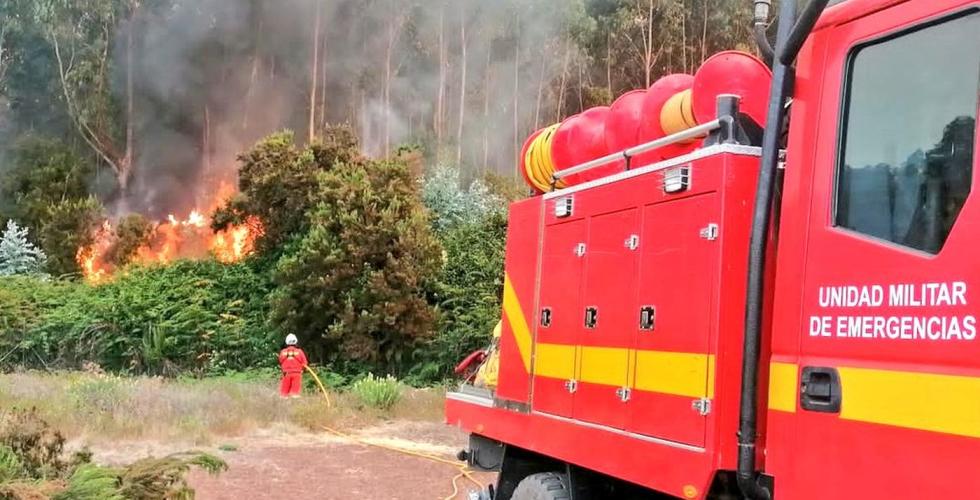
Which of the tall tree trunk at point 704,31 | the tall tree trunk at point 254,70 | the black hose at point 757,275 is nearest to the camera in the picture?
the black hose at point 757,275

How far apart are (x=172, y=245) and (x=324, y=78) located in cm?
942

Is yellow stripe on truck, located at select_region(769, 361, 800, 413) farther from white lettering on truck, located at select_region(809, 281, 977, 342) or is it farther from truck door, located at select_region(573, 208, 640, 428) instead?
truck door, located at select_region(573, 208, 640, 428)

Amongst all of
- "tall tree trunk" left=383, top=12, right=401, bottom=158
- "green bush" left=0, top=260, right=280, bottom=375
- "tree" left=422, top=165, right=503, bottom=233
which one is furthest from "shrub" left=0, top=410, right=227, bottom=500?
"tall tree trunk" left=383, top=12, right=401, bottom=158

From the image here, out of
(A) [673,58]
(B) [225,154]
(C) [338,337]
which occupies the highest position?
(A) [673,58]

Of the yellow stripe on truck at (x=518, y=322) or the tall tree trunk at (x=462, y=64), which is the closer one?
the yellow stripe on truck at (x=518, y=322)

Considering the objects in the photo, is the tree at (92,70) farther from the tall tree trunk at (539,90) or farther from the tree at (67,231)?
the tall tree trunk at (539,90)

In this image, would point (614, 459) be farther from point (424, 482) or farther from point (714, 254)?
point (424, 482)

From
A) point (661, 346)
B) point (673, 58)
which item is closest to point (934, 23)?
point (661, 346)

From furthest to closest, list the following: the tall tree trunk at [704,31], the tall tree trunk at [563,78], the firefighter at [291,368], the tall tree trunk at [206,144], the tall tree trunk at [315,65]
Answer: the tall tree trunk at [206,144] → the tall tree trunk at [315,65] → the tall tree trunk at [563,78] → the tall tree trunk at [704,31] → the firefighter at [291,368]

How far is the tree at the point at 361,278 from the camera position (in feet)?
62.7

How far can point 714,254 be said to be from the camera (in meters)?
3.17

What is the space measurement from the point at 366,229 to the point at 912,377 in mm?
17415

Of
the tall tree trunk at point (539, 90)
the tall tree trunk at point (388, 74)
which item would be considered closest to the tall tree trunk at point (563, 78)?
the tall tree trunk at point (539, 90)

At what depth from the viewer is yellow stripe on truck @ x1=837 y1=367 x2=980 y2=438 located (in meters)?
2.20
